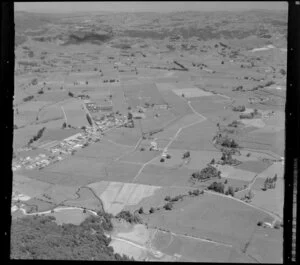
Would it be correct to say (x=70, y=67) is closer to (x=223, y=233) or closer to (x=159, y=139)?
(x=159, y=139)

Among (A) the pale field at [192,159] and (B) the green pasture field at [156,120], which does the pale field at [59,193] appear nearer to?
(A) the pale field at [192,159]

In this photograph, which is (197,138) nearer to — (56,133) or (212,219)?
(56,133)

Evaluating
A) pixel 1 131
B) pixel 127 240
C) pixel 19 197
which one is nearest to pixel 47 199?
pixel 19 197

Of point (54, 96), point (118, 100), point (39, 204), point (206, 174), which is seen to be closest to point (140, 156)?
point (206, 174)

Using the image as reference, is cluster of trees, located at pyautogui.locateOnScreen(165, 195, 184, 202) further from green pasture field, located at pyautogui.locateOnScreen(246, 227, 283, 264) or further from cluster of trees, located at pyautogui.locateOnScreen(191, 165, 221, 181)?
green pasture field, located at pyautogui.locateOnScreen(246, 227, 283, 264)

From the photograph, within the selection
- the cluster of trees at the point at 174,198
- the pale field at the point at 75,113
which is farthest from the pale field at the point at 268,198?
the pale field at the point at 75,113

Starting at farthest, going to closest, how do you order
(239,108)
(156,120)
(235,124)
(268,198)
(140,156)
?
(239,108) < (156,120) < (235,124) < (140,156) < (268,198)

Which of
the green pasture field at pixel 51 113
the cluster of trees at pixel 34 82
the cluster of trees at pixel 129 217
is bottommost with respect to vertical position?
the cluster of trees at pixel 129 217
